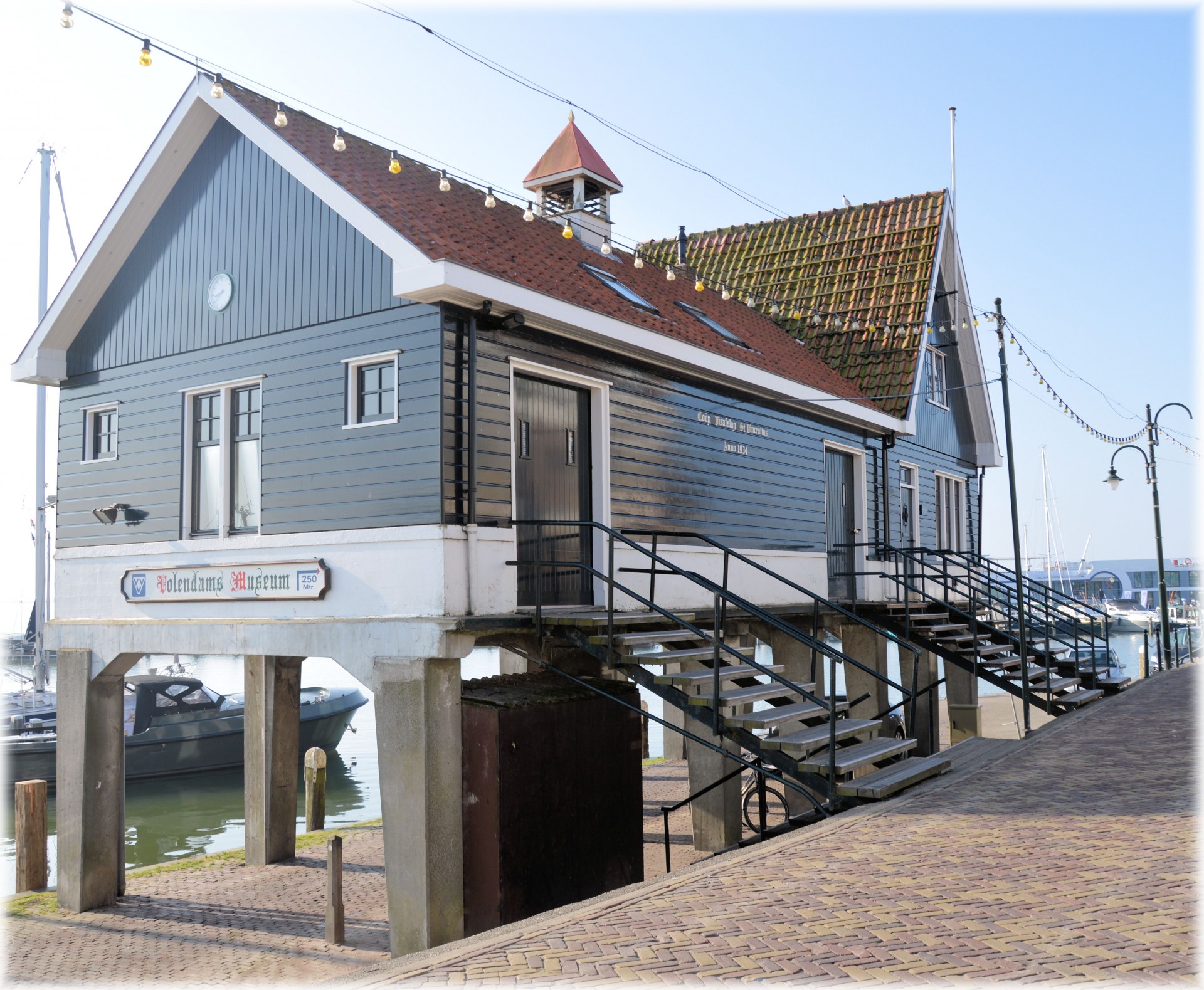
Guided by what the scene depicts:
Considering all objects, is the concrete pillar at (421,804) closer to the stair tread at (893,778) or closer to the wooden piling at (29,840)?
the stair tread at (893,778)

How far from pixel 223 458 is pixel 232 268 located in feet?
6.97

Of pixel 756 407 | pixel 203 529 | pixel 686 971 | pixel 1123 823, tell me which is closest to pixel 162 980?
pixel 203 529

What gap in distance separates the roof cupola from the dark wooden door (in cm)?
537

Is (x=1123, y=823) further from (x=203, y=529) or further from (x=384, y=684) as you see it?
(x=203, y=529)

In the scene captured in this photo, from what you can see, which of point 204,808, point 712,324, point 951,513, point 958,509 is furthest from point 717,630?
point 204,808

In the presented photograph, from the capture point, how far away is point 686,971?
513 centimetres

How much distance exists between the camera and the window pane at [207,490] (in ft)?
39.3

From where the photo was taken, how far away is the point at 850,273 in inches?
841

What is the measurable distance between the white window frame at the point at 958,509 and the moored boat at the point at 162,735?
55.0 feet

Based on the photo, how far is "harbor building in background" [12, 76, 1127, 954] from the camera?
9.83 m

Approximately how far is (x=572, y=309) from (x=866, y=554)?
918cm

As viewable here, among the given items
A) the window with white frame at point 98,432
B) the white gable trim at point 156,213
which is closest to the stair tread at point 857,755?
the white gable trim at point 156,213

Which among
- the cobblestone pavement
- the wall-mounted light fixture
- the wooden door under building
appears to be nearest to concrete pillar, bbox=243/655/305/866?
the wall-mounted light fixture

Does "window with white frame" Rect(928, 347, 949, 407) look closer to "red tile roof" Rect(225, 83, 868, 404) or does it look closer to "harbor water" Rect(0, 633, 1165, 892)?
"red tile roof" Rect(225, 83, 868, 404)
